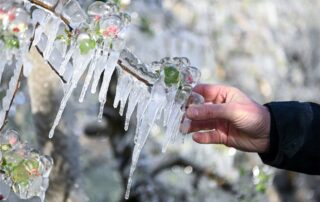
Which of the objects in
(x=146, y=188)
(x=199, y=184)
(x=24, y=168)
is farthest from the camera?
(x=199, y=184)

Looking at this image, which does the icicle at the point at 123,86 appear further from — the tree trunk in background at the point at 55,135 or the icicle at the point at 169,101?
the tree trunk in background at the point at 55,135

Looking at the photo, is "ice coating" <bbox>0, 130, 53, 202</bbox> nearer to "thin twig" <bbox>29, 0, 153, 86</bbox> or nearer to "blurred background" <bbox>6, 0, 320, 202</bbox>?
"thin twig" <bbox>29, 0, 153, 86</bbox>

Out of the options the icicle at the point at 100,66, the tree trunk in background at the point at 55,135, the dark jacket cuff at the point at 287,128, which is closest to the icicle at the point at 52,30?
the icicle at the point at 100,66

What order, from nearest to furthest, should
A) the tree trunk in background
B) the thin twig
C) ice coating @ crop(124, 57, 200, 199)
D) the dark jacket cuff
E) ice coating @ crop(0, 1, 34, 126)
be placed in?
ice coating @ crop(0, 1, 34, 126), the thin twig, ice coating @ crop(124, 57, 200, 199), the dark jacket cuff, the tree trunk in background

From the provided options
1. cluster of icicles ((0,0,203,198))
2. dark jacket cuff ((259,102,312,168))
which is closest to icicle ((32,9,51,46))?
cluster of icicles ((0,0,203,198))

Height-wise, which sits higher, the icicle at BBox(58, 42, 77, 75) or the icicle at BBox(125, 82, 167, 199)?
the icicle at BBox(58, 42, 77, 75)

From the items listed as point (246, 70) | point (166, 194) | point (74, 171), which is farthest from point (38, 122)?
point (246, 70)

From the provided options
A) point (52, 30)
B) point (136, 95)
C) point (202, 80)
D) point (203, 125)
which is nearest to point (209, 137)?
point (203, 125)

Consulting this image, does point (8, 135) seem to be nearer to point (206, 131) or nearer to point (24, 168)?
point (24, 168)
